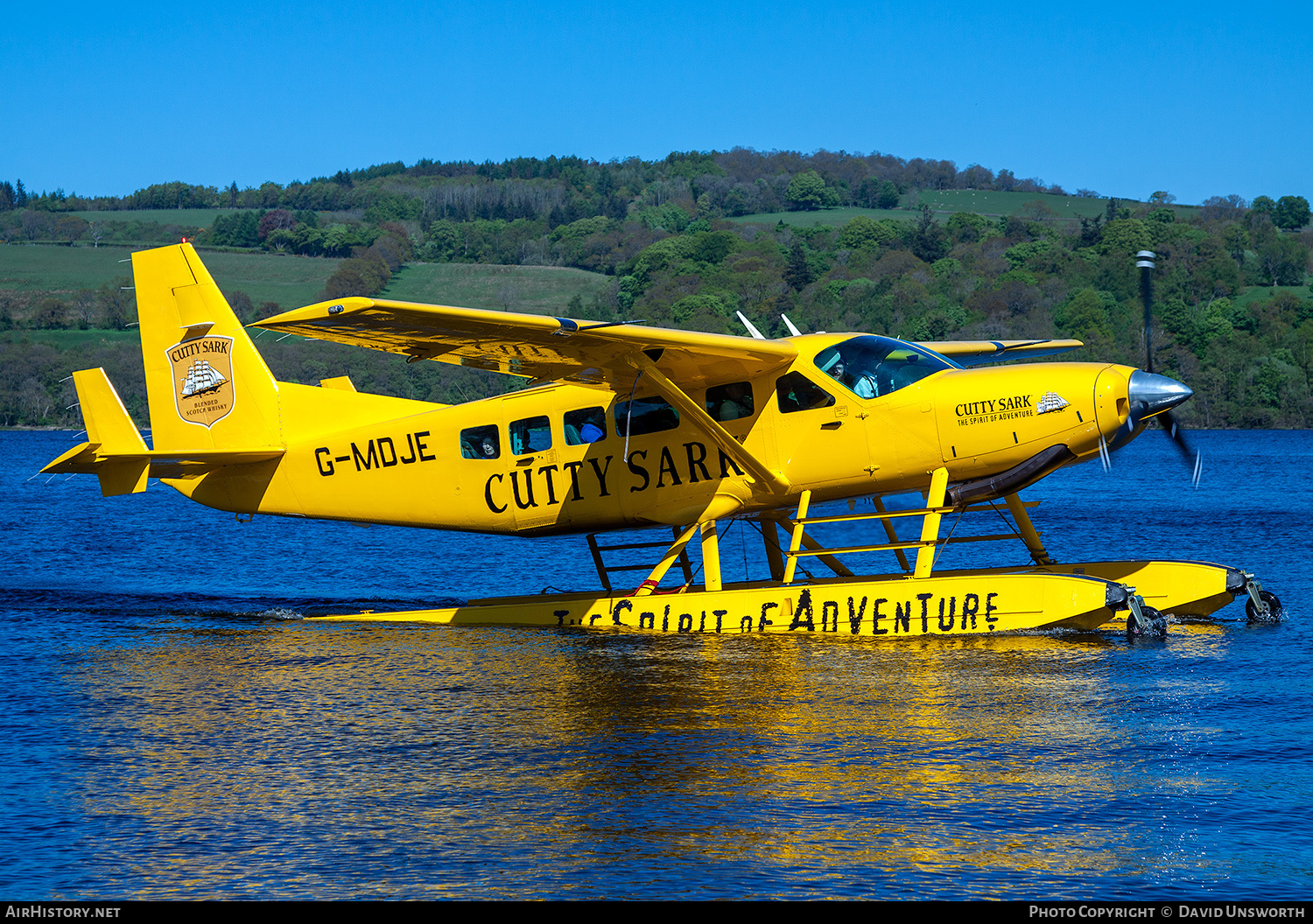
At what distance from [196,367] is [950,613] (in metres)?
10.0

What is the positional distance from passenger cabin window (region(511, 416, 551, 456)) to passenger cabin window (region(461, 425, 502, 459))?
214mm

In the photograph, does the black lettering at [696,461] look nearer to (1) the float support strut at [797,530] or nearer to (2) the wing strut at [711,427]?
(2) the wing strut at [711,427]

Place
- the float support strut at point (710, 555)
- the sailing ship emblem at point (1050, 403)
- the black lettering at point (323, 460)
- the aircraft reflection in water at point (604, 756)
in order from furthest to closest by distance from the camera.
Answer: the black lettering at point (323, 460), the float support strut at point (710, 555), the sailing ship emblem at point (1050, 403), the aircraft reflection in water at point (604, 756)

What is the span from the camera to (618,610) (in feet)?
47.0

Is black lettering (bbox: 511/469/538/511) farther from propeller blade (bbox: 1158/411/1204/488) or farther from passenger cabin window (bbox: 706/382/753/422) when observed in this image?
propeller blade (bbox: 1158/411/1204/488)

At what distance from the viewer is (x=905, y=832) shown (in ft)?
23.8

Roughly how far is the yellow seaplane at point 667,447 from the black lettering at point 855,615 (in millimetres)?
27

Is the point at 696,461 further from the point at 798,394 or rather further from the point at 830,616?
the point at 830,616

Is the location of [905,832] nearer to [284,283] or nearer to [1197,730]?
[1197,730]

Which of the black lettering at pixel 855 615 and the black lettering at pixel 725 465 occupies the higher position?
the black lettering at pixel 725 465

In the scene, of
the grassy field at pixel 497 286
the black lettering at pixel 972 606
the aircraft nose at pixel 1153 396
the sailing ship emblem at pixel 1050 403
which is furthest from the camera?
the grassy field at pixel 497 286

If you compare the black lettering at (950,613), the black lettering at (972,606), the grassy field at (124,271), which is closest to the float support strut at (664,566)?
the black lettering at (950,613)

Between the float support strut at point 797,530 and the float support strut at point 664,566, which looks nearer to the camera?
the float support strut at point 797,530

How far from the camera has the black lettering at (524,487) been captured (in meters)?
15.2
